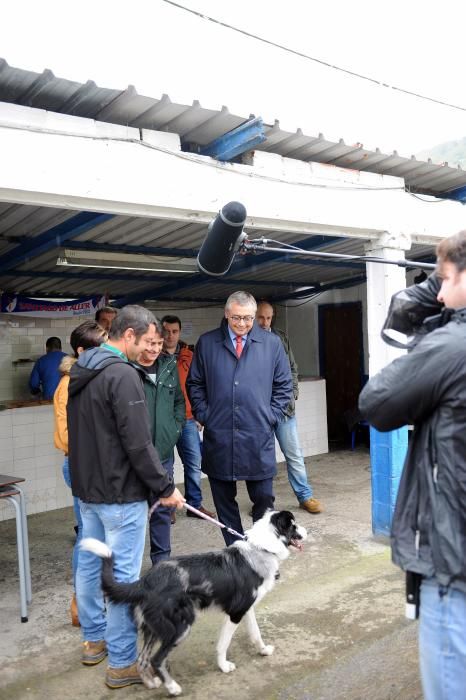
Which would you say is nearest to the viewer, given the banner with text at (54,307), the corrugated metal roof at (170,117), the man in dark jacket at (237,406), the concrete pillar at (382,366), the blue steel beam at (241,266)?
the corrugated metal roof at (170,117)

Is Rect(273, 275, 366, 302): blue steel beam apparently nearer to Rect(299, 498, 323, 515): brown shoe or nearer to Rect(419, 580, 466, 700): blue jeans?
Rect(299, 498, 323, 515): brown shoe

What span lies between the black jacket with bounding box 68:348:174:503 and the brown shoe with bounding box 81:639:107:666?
99cm

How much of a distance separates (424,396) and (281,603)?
293 cm

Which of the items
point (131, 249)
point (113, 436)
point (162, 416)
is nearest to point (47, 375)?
point (131, 249)

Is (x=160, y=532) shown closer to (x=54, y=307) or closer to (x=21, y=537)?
(x=21, y=537)

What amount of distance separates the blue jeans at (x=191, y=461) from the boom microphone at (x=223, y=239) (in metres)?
3.94

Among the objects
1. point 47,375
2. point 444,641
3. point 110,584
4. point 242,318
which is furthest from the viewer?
point 47,375

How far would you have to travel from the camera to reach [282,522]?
3.47 metres

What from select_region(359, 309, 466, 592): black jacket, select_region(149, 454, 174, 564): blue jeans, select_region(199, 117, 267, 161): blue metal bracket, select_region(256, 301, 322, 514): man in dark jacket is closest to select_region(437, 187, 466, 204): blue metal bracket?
select_region(256, 301, 322, 514): man in dark jacket

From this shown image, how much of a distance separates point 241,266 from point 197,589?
5.46m

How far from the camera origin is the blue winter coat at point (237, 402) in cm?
423

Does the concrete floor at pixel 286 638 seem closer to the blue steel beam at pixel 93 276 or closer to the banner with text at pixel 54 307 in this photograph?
the blue steel beam at pixel 93 276

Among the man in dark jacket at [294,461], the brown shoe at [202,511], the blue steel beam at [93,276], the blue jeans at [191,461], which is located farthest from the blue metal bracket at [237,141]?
the blue steel beam at [93,276]

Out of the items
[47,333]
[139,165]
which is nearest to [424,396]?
[139,165]
